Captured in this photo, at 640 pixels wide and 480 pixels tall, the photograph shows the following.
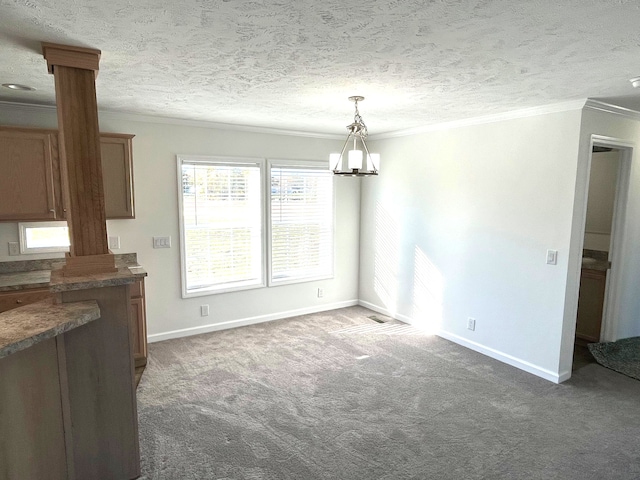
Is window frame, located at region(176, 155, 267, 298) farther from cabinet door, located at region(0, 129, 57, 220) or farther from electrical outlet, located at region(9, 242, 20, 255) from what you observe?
electrical outlet, located at region(9, 242, 20, 255)

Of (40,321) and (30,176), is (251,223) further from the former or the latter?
(40,321)

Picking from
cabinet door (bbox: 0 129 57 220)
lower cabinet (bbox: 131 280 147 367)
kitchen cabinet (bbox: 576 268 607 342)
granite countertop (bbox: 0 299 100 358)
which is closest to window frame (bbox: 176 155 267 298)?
lower cabinet (bbox: 131 280 147 367)

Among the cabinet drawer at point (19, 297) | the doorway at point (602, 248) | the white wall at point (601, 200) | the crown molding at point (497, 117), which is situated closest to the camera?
the cabinet drawer at point (19, 297)

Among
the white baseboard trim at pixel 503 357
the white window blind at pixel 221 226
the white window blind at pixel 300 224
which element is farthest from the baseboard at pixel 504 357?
the white window blind at pixel 221 226

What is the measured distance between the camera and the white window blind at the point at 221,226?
4520 millimetres

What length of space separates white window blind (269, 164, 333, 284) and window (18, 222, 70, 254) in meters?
2.26

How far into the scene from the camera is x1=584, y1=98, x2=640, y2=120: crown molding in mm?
3233

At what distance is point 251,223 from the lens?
16.1ft

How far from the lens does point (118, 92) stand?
124 inches

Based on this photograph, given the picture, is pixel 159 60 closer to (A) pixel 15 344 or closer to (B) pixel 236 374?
(A) pixel 15 344

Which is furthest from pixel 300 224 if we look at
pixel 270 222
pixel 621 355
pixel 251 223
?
pixel 621 355

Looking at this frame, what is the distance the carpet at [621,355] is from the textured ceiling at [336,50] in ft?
7.95

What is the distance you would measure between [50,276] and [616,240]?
5.02 metres

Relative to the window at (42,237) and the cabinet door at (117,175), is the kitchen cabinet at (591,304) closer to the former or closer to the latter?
the cabinet door at (117,175)
